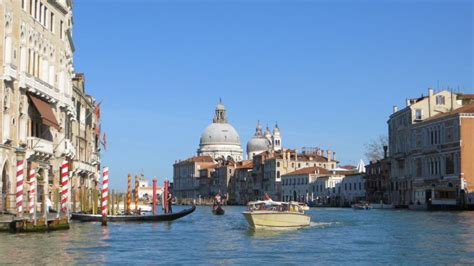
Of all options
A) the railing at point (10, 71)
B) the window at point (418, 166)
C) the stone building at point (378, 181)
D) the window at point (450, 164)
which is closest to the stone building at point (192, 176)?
the stone building at point (378, 181)

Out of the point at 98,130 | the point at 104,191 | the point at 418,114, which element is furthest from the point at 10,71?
the point at 418,114

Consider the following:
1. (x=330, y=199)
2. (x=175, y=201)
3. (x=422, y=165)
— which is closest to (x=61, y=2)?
(x=422, y=165)

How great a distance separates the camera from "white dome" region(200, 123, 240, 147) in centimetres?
15725

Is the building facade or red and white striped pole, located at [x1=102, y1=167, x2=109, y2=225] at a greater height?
the building facade

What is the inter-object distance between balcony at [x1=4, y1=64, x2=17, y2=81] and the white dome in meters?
131

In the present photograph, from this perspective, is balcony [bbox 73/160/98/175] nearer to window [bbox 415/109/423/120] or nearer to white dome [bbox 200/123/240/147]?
window [bbox 415/109/423/120]

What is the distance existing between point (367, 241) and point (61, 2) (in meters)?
15.9

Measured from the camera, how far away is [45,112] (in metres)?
29.0

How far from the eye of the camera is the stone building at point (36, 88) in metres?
25.8

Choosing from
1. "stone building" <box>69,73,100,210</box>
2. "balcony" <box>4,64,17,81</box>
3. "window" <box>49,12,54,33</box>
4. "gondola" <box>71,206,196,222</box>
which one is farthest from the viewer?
"stone building" <box>69,73,100,210</box>

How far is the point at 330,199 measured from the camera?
94.7 m

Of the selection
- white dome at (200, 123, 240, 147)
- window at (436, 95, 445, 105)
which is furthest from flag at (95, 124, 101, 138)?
white dome at (200, 123, 240, 147)

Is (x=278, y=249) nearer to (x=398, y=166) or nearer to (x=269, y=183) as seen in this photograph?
(x=398, y=166)

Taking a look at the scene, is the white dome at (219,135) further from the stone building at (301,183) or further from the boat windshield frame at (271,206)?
the boat windshield frame at (271,206)
